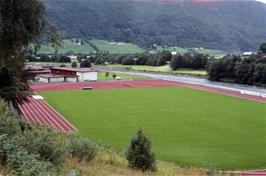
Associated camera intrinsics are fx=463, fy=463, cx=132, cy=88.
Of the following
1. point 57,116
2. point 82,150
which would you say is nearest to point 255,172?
point 82,150

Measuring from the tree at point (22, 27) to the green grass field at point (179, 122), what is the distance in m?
12.2

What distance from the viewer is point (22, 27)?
42.4ft

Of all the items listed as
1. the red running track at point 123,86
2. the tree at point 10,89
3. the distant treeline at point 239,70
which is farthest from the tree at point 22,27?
the distant treeline at point 239,70

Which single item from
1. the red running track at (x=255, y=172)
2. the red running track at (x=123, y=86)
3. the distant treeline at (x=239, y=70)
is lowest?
the red running track at (x=123, y=86)

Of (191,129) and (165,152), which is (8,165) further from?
(191,129)

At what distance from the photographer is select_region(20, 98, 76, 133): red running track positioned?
118 feet

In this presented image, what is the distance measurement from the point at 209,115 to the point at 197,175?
2949 cm

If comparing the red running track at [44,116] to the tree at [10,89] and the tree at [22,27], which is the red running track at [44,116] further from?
the tree at [22,27]

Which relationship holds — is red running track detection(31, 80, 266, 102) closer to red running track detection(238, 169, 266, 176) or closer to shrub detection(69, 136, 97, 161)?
red running track detection(238, 169, 266, 176)

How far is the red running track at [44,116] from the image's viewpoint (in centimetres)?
3601

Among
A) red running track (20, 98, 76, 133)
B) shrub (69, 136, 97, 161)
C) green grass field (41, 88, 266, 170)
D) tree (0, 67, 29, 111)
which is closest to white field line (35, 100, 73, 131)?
red running track (20, 98, 76, 133)

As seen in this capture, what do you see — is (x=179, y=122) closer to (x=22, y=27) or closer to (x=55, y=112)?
(x=55, y=112)

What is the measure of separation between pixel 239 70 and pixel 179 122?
44.4 meters

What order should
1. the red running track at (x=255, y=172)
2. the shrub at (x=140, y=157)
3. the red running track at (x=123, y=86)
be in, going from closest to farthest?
the shrub at (x=140, y=157) < the red running track at (x=255, y=172) < the red running track at (x=123, y=86)
